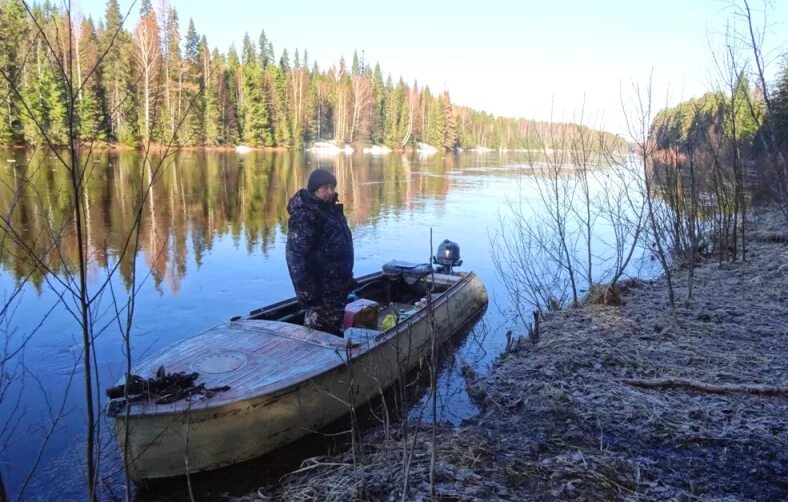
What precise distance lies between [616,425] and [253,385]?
2.96 meters

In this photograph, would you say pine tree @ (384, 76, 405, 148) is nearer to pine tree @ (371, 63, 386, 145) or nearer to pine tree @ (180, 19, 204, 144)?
pine tree @ (371, 63, 386, 145)

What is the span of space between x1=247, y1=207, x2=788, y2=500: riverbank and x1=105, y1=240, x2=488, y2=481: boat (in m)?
0.51

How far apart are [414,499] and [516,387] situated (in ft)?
8.65

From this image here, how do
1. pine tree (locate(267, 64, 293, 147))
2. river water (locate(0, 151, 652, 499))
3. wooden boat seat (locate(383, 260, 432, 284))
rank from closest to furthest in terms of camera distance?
river water (locate(0, 151, 652, 499)) → wooden boat seat (locate(383, 260, 432, 284)) → pine tree (locate(267, 64, 293, 147))

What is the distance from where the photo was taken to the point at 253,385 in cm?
466

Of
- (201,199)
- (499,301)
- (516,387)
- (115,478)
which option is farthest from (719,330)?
(201,199)

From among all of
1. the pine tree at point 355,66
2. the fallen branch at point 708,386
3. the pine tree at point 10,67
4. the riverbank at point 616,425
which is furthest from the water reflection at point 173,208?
the pine tree at point 355,66

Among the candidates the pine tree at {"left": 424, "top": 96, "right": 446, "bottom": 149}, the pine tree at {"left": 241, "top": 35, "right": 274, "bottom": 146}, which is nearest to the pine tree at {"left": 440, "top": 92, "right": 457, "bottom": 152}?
the pine tree at {"left": 424, "top": 96, "right": 446, "bottom": 149}

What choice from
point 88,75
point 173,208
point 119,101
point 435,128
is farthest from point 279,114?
point 88,75

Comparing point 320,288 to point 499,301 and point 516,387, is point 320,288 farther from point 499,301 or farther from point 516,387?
point 499,301

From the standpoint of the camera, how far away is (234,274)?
1143cm

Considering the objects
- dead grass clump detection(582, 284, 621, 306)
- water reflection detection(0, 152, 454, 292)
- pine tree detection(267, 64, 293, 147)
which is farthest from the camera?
pine tree detection(267, 64, 293, 147)

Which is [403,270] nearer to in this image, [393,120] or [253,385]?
[253,385]

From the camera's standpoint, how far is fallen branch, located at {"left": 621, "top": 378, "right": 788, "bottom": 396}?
479 centimetres
